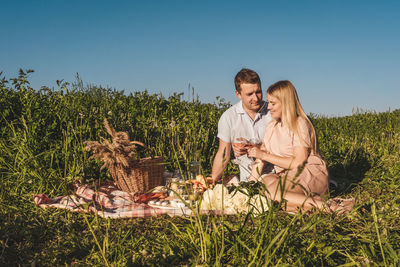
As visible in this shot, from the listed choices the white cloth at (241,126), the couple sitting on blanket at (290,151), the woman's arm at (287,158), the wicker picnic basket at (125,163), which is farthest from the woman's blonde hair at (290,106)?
the wicker picnic basket at (125,163)

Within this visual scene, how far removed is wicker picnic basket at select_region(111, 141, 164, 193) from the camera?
4297 millimetres

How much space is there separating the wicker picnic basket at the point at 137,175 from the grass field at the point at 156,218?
0.50 m

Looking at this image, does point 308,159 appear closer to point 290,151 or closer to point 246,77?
point 290,151

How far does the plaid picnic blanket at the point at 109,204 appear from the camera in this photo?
349 centimetres

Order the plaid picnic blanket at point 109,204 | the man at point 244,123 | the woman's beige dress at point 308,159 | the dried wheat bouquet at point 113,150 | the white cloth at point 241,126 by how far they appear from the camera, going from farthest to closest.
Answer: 1. the white cloth at point 241,126
2. the man at point 244,123
3. the dried wheat bouquet at point 113,150
4. the woman's beige dress at point 308,159
5. the plaid picnic blanket at point 109,204

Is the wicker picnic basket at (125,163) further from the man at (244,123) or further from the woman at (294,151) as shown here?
the woman at (294,151)

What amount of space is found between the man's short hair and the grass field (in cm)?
103

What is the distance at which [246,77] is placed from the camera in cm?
450

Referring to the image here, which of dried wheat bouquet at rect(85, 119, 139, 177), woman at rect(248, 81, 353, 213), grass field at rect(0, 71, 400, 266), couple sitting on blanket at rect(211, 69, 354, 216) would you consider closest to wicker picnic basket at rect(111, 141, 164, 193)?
dried wheat bouquet at rect(85, 119, 139, 177)

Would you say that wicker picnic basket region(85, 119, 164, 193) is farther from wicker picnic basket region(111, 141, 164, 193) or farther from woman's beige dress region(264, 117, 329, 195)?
woman's beige dress region(264, 117, 329, 195)

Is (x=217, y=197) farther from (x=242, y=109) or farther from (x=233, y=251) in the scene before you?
(x=242, y=109)

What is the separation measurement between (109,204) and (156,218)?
824 millimetres

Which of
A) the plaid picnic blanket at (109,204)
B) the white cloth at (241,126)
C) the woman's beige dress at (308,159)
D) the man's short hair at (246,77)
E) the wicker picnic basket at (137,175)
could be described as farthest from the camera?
the white cloth at (241,126)

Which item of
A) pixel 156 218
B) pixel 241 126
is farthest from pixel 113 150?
pixel 241 126
